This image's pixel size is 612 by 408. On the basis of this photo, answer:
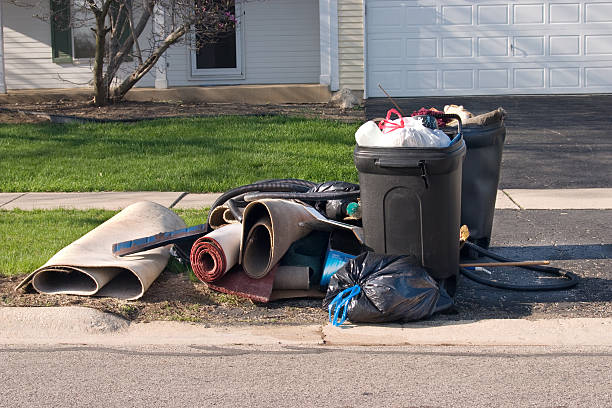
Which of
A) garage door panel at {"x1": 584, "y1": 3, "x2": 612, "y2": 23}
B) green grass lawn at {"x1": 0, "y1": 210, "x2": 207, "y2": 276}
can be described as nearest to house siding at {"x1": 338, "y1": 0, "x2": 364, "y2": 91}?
garage door panel at {"x1": 584, "y1": 3, "x2": 612, "y2": 23}

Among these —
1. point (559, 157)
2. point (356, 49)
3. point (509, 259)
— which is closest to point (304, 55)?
point (356, 49)

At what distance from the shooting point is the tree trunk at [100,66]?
1434cm

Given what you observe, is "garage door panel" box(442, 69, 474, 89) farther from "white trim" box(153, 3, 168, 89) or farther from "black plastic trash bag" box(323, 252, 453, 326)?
"black plastic trash bag" box(323, 252, 453, 326)

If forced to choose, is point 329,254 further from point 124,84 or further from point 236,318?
point 124,84

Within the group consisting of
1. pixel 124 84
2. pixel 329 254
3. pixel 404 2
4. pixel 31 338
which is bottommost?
pixel 31 338

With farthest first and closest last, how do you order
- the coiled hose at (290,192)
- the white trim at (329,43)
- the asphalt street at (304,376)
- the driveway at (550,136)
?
1. the white trim at (329,43)
2. the driveway at (550,136)
3. the coiled hose at (290,192)
4. the asphalt street at (304,376)

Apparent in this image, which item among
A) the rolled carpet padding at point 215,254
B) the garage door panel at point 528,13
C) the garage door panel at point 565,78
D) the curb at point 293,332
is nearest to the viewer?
the curb at point 293,332

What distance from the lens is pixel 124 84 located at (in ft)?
51.2

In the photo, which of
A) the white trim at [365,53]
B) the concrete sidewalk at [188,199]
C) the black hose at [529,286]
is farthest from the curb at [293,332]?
the white trim at [365,53]

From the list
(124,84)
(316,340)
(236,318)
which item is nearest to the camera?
(316,340)

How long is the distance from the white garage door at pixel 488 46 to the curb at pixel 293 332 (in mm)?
11949

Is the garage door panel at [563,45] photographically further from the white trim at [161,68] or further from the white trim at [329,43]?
the white trim at [161,68]

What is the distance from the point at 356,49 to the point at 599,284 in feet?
36.9

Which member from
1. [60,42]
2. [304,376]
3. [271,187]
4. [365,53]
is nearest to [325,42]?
[365,53]
